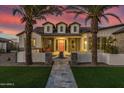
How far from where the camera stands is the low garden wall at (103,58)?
17.2 m

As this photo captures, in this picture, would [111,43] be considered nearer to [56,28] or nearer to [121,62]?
[121,62]

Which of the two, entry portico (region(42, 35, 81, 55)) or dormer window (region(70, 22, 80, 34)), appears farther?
dormer window (region(70, 22, 80, 34))

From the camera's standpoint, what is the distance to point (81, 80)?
1120 cm

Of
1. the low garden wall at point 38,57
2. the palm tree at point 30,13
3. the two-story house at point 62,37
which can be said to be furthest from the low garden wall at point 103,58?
the palm tree at point 30,13

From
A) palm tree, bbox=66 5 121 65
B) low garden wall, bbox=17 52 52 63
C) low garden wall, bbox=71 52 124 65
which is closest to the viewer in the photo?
palm tree, bbox=66 5 121 65

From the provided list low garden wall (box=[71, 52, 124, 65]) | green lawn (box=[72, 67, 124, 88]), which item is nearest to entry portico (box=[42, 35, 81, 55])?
low garden wall (box=[71, 52, 124, 65])

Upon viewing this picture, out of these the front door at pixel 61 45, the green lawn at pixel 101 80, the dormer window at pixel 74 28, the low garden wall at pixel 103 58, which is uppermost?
the dormer window at pixel 74 28

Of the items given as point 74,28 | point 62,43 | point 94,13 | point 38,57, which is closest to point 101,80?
point 94,13

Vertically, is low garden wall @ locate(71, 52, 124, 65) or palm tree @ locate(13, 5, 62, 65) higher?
palm tree @ locate(13, 5, 62, 65)

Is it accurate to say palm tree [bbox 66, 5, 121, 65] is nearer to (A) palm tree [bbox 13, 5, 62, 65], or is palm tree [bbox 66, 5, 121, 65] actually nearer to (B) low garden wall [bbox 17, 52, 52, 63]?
(A) palm tree [bbox 13, 5, 62, 65]

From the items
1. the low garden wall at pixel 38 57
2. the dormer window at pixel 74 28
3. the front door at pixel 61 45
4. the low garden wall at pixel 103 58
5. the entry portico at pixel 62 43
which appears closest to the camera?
the low garden wall at pixel 103 58

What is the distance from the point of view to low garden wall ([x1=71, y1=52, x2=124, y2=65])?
56.5 feet

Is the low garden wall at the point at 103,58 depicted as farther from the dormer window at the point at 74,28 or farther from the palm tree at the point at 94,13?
the dormer window at the point at 74,28
